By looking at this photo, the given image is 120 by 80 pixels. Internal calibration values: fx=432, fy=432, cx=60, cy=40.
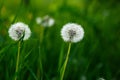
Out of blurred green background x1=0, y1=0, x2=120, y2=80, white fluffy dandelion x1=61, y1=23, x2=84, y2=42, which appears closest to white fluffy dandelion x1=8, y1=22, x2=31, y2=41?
blurred green background x1=0, y1=0, x2=120, y2=80

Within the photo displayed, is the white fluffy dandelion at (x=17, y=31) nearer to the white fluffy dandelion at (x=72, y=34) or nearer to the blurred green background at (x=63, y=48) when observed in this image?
the blurred green background at (x=63, y=48)

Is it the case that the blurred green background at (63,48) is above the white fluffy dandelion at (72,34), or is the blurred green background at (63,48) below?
below

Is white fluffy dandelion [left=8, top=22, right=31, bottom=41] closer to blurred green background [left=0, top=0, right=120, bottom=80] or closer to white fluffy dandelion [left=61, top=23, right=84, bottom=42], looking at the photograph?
blurred green background [left=0, top=0, right=120, bottom=80]

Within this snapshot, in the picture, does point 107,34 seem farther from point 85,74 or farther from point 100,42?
point 85,74

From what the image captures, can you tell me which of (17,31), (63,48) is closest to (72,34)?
(63,48)

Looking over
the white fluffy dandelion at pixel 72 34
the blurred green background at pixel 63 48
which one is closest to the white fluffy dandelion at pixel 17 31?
the blurred green background at pixel 63 48

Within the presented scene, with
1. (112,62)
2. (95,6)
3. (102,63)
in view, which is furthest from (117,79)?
(95,6)

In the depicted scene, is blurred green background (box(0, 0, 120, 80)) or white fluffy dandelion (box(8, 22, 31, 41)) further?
blurred green background (box(0, 0, 120, 80))

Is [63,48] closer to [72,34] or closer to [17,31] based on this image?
[72,34]
